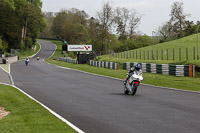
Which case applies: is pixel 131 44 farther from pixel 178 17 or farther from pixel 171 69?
pixel 171 69

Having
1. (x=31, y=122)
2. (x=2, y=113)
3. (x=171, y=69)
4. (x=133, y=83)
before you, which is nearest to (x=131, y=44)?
(x=171, y=69)

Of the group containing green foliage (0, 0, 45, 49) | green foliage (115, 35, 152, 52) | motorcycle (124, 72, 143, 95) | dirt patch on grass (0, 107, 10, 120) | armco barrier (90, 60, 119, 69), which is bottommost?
dirt patch on grass (0, 107, 10, 120)

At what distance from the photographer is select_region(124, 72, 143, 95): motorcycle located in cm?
1521

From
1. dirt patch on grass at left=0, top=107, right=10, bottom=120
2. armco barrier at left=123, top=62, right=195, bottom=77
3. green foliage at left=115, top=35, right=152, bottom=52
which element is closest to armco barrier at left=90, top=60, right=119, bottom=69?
armco barrier at left=123, top=62, right=195, bottom=77

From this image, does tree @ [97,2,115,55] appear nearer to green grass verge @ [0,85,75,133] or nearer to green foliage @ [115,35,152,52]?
green foliage @ [115,35,152,52]

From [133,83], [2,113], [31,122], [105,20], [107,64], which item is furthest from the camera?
[105,20]

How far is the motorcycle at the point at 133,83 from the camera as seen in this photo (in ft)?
49.9

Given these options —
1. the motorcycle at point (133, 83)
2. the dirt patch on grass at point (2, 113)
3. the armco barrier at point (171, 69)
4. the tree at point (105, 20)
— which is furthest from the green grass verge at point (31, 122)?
the tree at point (105, 20)

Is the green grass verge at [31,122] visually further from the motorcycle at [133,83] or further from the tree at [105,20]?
the tree at [105,20]

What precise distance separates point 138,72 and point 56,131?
8290 mm

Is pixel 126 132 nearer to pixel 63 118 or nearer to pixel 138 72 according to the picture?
pixel 63 118

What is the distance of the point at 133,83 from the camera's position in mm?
15469

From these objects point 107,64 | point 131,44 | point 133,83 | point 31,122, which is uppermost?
point 131,44

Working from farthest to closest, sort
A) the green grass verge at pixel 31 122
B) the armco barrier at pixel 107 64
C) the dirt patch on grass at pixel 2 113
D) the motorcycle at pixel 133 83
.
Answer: the armco barrier at pixel 107 64 → the motorcycle at pixel 133 83 → the dirt patch on grass at pixel 2 113 → the green grass verge at pixel 31 122
